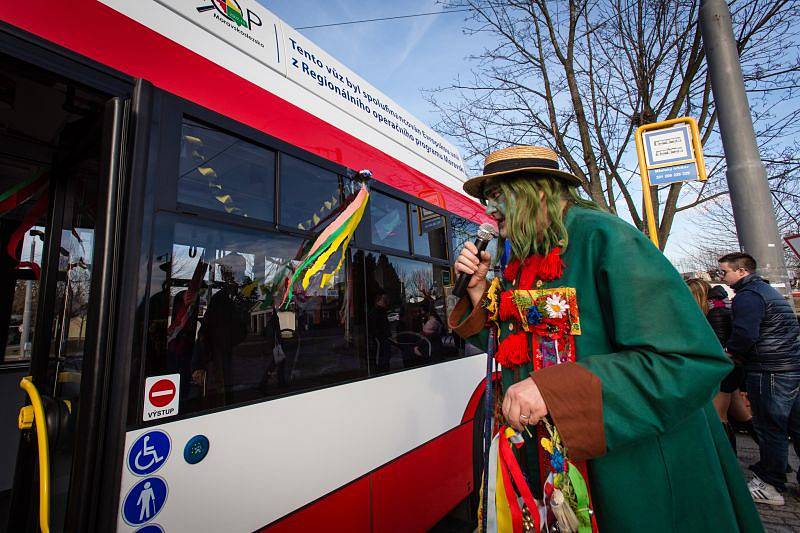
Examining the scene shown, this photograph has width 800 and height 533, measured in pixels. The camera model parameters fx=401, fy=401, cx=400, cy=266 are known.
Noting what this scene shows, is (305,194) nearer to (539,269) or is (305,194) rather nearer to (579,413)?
(539,269)

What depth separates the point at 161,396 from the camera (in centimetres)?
138

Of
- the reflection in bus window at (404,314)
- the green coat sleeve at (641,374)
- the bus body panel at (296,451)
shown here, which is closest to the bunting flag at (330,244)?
the reflection in bus window at (404,314)

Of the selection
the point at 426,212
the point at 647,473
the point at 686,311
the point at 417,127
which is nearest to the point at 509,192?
the point at 686,311

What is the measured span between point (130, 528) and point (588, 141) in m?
8.93

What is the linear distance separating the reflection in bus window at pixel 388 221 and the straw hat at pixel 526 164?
0.96m

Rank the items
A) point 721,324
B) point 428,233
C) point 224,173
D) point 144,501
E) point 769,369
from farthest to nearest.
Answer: point 721,324 → point 769,369 → point 428,233 → point 224,173 → point 144,501

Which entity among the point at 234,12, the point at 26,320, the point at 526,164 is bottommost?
the point at 26,320

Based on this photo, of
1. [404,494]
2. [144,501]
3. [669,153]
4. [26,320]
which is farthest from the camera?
[669,153]

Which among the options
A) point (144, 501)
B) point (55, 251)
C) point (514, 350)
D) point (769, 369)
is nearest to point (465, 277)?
point (514, 350)

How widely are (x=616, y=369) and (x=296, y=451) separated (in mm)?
1360

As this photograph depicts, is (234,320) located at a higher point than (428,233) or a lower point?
lower

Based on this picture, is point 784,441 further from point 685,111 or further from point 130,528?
point 685,111

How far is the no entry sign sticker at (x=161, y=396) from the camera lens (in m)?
1.35

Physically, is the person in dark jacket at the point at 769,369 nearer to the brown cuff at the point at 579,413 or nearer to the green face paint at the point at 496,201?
the green face paint at the point at 496,201
